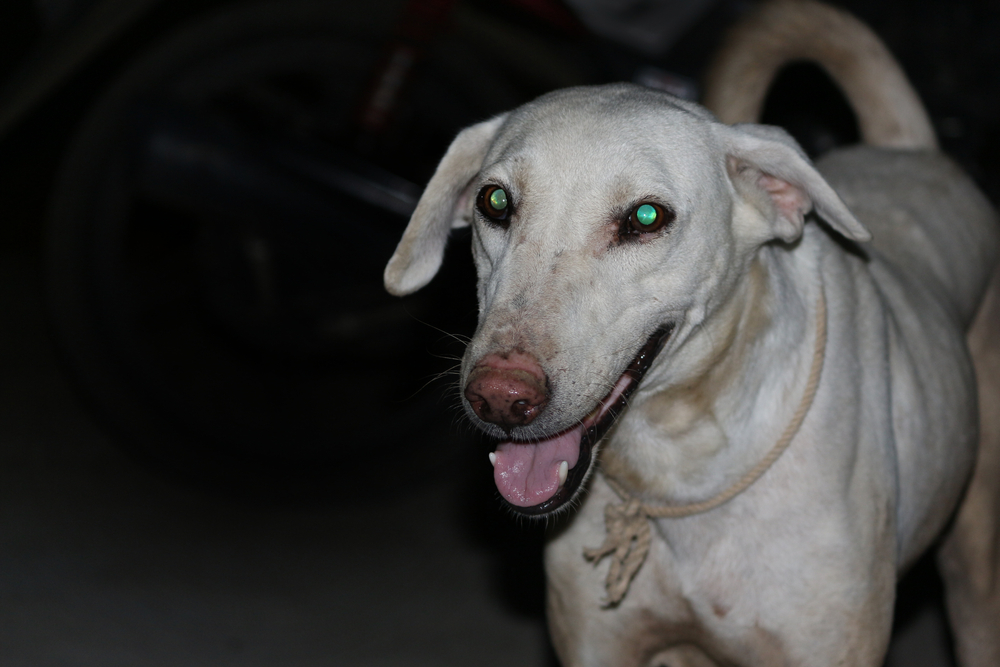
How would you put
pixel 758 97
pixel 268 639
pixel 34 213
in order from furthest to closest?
pixel 34 213 < pixel 268 639 < pixel 758 97

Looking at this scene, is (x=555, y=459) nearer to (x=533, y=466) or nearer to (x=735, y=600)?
(x=533, y=466)

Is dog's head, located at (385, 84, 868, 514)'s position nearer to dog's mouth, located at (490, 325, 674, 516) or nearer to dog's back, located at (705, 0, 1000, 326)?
dog's mouth, located at (490, 325, 674, 516)

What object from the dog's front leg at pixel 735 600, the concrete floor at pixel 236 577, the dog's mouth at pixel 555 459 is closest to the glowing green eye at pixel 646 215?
the dog's mouth at pixel 555 459

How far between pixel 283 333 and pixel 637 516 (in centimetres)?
225

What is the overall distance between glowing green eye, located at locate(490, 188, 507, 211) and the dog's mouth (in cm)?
35

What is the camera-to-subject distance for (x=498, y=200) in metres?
1.71

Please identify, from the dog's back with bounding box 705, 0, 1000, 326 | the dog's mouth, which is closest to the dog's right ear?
the dog's mouth

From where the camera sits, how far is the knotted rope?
1812 mm

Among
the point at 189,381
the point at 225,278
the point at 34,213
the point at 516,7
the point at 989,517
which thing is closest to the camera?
the point at 989,517

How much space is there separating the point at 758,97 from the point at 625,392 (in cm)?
128

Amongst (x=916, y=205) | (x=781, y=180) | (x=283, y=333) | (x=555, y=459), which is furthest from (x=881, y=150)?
(x=283, y=333)

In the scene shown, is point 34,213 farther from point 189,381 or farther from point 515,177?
point 515,177

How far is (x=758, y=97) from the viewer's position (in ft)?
8.50

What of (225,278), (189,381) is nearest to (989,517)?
(225,278)
